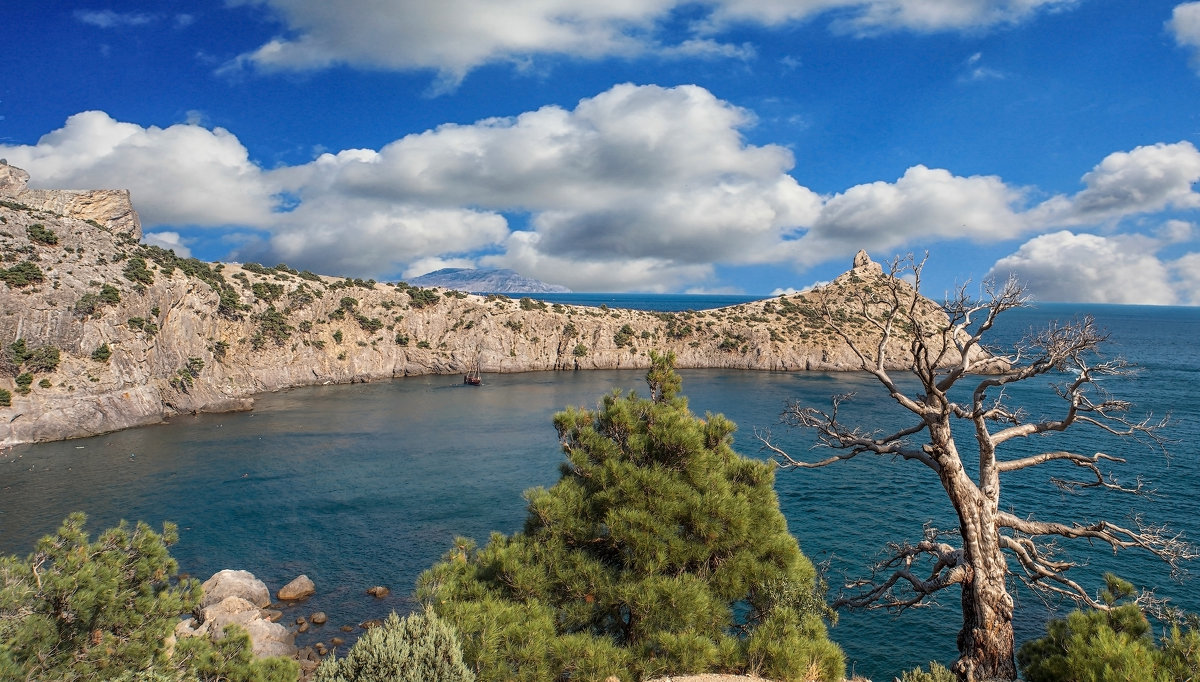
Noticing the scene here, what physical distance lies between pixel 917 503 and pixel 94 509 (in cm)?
4542

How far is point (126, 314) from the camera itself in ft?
184

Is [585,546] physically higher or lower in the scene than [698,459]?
lower

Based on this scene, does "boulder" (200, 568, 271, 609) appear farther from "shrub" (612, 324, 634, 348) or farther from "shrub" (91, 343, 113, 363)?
"shrub" (612, 324, 634, 348)

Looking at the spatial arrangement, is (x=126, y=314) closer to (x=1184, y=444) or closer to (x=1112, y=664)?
(x=1112, y=664)

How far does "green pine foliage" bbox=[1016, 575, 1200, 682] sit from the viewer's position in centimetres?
828

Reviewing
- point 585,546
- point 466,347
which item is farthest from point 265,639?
point 466,347

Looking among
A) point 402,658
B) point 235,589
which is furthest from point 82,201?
point 402,658

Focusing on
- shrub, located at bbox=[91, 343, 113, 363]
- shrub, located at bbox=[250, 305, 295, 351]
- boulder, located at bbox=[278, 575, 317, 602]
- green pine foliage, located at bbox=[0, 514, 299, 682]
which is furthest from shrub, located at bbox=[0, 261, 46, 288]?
green pine foliage, located at bbox=[0, 514, 299, 682]

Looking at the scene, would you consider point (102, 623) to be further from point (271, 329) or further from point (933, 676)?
point (271, 329)

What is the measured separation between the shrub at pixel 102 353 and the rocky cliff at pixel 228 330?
111mm

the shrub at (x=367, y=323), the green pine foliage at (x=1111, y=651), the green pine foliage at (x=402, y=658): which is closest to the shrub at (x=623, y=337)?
the shrub at (x=367, y=323)

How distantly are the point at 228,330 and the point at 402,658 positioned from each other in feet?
258

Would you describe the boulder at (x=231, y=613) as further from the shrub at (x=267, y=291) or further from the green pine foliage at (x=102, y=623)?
the shrub at (x=267, y=291)

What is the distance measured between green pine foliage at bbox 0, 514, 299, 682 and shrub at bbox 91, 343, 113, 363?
52368 mm
